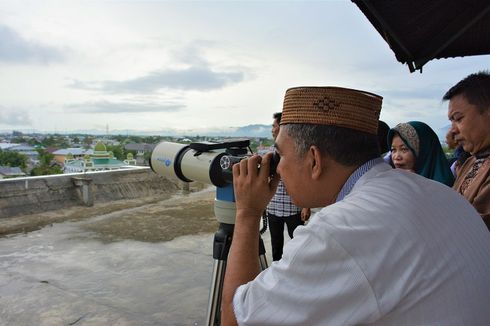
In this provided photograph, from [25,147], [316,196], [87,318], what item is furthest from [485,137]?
[25,147]

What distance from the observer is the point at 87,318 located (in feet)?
9.30

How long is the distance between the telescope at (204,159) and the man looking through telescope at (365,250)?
53 cm

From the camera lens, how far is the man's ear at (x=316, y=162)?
907 millimetres

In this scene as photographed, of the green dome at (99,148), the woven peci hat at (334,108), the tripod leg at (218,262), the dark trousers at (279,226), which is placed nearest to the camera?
the woven peci hat at (334,108)

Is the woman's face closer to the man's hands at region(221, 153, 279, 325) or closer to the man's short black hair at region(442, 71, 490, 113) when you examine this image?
the man's short black hair at region(442, 71, 490, 113)

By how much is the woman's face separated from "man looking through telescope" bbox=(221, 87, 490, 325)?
1.52 metres

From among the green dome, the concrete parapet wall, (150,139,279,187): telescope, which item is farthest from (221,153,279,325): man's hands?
the green dome

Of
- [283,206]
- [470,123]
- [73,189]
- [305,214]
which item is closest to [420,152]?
[470,123]

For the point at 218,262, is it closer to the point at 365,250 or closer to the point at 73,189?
the point at 365,250

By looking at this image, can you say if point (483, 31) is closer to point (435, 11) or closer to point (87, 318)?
point (435, 11)

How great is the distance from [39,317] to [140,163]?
5.71 metres

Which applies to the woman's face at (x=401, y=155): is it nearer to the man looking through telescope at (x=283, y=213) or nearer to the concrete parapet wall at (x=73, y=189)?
the man looking through telescope at (x=283, y=213)

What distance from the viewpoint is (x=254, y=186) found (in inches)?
43.6

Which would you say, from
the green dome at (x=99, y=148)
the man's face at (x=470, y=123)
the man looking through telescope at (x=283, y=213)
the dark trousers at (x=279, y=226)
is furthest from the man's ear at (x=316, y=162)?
the green dome at (x=99, y=148)
